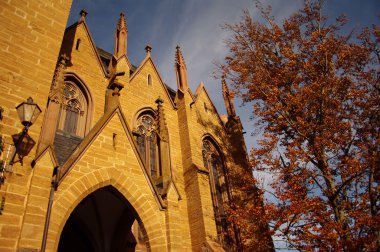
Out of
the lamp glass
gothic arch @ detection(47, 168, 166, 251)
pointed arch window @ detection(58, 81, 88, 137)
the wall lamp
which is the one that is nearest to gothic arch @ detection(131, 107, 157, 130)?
pointed arch window @ detection(58, 81, 88, 137)

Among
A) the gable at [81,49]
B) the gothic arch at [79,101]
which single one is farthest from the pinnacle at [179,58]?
the gothic arch at [79,101]

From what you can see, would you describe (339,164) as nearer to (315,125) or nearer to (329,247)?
(315,125)

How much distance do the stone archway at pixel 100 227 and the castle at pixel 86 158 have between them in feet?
0.10

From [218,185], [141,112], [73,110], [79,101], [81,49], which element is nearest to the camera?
[73,110]

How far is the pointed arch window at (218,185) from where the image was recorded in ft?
43.1

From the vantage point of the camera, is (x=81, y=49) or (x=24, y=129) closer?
(x=24, y=129)

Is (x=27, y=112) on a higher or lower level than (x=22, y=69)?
lower

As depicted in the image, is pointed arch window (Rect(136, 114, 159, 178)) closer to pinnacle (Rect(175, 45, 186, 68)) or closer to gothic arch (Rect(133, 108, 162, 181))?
gothic arch (Rect(133, 108, 162, 181))

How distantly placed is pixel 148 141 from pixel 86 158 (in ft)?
20.6

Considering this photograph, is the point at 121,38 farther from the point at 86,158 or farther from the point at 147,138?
the point at 86,158

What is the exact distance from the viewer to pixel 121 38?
1536 cm

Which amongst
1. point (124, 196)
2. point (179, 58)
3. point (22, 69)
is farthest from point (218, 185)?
point (22, 69)

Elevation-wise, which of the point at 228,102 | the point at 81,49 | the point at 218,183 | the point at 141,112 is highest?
the point at 228,102

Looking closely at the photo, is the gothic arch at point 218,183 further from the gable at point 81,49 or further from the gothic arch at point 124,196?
the gable at point 81,49
